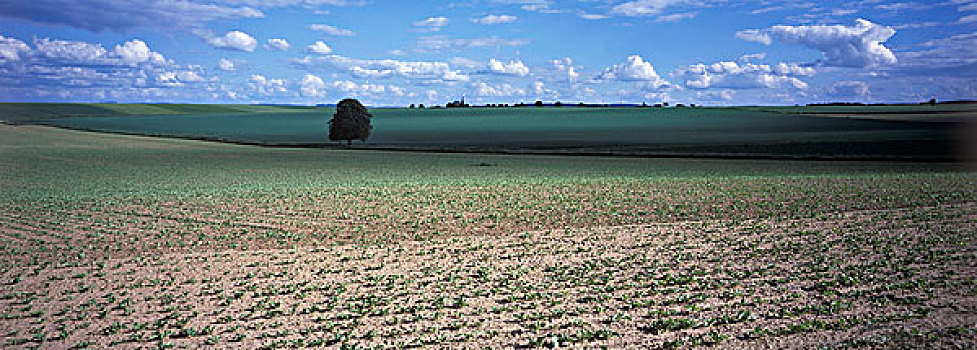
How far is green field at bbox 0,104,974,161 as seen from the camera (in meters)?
58.2

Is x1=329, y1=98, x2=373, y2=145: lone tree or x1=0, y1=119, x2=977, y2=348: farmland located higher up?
x1=329, y1=98, x2=373, y2=145: lone tree

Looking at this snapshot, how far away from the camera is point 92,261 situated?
55.2 ft

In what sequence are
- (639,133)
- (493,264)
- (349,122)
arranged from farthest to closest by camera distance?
(639,133) < (349,122) < (493,264)

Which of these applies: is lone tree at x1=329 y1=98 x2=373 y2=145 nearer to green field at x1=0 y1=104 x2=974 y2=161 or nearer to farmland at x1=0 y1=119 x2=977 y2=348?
green field at x1=0 y1=104 x2=974 y2=161

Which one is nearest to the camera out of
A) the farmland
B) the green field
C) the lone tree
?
the farmland

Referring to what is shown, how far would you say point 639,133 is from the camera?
279 feet

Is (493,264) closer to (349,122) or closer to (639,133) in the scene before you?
(349,122)

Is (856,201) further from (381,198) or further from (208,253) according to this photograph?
(208,253)

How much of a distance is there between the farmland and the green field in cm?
2482

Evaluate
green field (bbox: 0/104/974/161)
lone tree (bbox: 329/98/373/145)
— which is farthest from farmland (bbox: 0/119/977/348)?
lone tree (bbox: 329/98/373/145)

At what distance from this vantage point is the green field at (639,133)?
58.2 m

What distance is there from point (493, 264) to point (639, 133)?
7139 cm

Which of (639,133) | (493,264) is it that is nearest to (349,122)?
(639,133)

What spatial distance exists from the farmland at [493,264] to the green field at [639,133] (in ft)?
81.4
